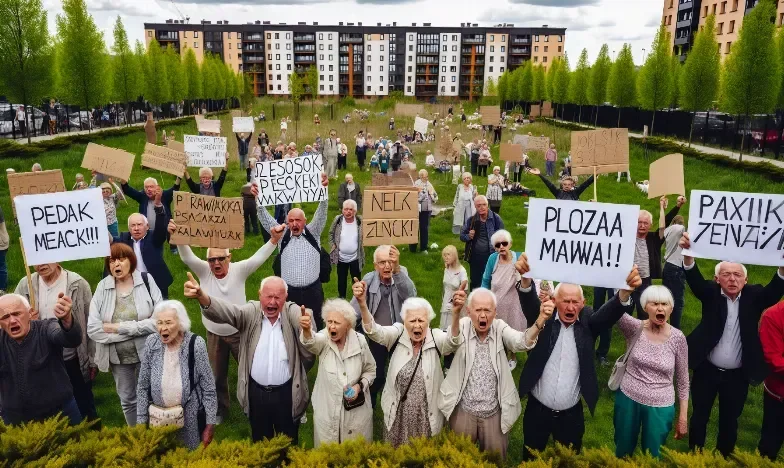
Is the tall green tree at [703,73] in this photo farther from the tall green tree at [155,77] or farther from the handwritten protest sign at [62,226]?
the tall green tree at [155,77]

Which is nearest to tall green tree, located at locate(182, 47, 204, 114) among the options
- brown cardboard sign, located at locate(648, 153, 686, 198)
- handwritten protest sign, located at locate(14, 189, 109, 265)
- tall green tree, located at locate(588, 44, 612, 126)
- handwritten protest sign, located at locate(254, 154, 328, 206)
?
tall green tree, located at locate(588, 44, 612, 126)

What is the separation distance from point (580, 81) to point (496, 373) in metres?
43.4

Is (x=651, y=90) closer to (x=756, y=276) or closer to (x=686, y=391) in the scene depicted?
(x=756, y=276)

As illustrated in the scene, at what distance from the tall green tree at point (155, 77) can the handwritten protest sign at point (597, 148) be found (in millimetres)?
39251

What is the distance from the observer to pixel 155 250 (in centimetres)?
692

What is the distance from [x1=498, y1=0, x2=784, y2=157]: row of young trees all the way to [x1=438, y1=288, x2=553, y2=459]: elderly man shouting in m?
23.5

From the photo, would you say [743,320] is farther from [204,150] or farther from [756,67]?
[756,67]

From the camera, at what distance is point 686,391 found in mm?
4387

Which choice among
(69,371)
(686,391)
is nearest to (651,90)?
(686,391)

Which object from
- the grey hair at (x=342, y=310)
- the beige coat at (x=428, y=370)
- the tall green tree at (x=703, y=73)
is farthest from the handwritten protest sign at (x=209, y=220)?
the tall green tree at (x=703, y=73)

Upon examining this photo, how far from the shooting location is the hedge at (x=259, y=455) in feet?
11.1

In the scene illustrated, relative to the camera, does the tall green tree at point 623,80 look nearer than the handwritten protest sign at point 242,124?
No

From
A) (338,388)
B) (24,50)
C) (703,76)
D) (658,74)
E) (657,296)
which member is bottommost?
(338,388)

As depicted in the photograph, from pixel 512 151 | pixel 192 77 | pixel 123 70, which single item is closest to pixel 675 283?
pixel 512 151
